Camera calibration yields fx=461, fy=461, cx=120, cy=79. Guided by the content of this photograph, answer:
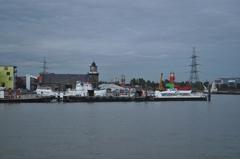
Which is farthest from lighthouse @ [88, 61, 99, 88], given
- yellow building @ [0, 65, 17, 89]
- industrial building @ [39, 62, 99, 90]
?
yellow building @ [0, 65, 17, 89]

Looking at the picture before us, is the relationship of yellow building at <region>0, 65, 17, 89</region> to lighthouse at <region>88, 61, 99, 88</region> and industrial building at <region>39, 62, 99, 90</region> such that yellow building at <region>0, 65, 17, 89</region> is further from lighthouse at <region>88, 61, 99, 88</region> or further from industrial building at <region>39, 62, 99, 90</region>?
lighthouse at <region>88, 61, 99, 88</region>

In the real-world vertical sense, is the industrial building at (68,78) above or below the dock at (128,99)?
above

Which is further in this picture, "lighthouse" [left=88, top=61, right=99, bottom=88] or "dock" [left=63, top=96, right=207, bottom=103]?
"lighthouse" [left=88, top=61, right=99, bottom=88]

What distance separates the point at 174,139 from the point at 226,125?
1094 centimetres

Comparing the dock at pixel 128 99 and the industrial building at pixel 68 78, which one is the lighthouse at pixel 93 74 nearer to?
the industrial building at pixel 68 78

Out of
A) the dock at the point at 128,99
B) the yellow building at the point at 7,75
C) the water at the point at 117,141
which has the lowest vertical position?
the water at the point at 117,141

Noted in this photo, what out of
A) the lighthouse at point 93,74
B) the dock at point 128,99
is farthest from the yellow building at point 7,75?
the lighthouse at point 93,74

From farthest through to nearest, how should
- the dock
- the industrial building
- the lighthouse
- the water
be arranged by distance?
the lighthouse, the industrial building, the dock, the water

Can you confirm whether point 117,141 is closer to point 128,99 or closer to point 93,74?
point 128,99

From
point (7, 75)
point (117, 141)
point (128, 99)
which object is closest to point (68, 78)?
point (7, 75)

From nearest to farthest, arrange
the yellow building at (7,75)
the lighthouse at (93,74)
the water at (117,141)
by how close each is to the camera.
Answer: the water at (117,141), the yellow building at (7,75), the lighthouse at (93,74)

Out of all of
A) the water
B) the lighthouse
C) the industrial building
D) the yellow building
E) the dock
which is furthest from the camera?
the lighthouse

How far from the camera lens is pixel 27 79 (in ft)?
380

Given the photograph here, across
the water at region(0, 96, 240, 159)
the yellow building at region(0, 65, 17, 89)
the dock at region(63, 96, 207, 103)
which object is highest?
the yellow building at region(0, 65, 17, 89)
